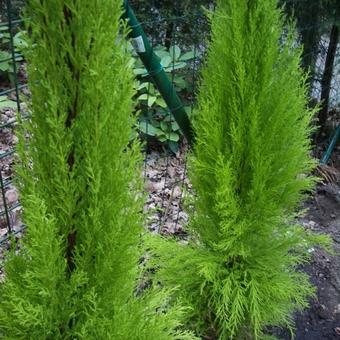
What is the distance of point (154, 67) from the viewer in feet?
9.05

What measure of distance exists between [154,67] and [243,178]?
0.76 meters

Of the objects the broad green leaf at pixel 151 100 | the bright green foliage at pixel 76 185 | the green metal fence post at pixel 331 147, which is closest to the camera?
the bright green foliage at pixel 76 185

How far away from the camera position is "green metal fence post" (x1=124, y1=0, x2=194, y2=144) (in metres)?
2.55

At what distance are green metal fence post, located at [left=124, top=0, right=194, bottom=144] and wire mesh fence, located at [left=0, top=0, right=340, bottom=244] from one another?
0.46 meters

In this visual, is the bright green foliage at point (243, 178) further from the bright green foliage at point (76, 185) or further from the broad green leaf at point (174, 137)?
the broad green leaf at point (174, 137)

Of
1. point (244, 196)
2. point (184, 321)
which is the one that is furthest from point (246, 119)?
point (184, 321)

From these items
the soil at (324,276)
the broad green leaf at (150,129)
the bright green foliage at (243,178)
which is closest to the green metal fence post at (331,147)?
the soil at (324,276)

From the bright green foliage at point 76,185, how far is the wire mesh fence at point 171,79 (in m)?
1.56

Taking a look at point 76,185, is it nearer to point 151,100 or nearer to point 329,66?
point 151,100

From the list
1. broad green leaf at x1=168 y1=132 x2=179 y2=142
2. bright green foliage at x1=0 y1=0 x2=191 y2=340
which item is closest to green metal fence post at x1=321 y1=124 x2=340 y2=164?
broad green leaf at x1=168 y1=132 x2=179 y2=142

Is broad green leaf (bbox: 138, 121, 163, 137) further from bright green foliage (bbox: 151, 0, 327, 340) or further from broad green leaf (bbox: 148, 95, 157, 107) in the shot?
bright green foliage (bbox: 151, 0, 327, 340)

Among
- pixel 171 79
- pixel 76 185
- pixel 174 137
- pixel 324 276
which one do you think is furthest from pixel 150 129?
pixel 76 185

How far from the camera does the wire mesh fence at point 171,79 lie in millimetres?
3639

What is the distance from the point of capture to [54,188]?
1.63 metres
